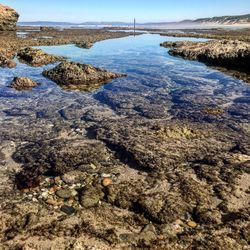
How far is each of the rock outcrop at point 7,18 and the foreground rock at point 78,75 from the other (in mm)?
46908

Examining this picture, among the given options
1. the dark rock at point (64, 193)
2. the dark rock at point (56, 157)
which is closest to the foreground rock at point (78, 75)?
the dark rock at point (56, 157)

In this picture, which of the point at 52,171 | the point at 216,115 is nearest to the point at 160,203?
the point at 52,171

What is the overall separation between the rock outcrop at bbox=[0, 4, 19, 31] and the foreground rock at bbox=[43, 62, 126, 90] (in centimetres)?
4691

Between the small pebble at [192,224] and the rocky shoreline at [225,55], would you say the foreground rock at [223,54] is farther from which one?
the small pebble at [192,224]

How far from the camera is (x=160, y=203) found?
6.86 meters

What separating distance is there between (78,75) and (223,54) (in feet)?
45.9

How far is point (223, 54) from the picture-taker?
27.8m

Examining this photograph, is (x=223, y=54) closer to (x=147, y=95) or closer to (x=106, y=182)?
(x=147, y=95)

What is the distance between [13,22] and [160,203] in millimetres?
66190

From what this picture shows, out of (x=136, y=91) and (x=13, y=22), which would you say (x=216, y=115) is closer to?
(x=136, y=91)

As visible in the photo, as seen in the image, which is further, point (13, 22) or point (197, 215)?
point (13, 22)

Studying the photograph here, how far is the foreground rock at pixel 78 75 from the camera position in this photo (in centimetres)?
1938

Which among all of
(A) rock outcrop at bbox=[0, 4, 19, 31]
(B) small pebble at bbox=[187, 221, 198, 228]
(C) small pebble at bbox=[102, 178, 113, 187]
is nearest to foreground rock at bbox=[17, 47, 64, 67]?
(C) small pebble at bbox=[102, 178, 113, 187]

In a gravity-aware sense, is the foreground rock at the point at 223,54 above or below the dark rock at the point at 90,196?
above
